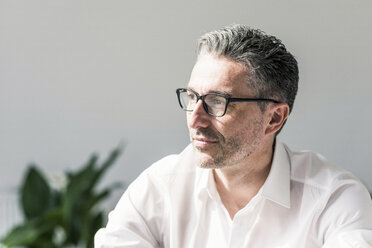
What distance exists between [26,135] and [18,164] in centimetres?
18

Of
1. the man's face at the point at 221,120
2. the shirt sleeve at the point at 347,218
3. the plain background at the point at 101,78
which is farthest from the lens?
the plain background at the point at 101,78

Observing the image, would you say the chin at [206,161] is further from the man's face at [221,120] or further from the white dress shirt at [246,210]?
the white dress shirt at [246,210]

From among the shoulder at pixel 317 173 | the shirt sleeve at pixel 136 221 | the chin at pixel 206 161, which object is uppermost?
the chin at pixel 206 161

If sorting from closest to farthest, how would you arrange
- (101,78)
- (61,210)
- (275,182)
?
(275,182), (61,210), (101,78)

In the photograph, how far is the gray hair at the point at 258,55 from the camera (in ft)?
4.20

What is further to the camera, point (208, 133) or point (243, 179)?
point (243, 179)

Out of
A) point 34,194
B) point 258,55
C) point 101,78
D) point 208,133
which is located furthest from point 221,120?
point 101,78

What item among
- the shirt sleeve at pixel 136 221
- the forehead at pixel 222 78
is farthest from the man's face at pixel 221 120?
the shirt sleeve at pixel 136 221

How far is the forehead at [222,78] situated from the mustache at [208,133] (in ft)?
0.32

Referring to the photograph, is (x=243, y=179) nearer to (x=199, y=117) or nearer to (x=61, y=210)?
(x=199, y=117)

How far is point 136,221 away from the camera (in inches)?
53.9

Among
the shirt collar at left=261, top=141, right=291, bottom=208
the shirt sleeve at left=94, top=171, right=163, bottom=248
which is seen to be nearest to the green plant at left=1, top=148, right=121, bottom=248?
the shirt sleeve at left=94, top=171, right=163, bottom=248

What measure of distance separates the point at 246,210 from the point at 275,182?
111mm

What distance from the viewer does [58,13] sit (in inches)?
106
